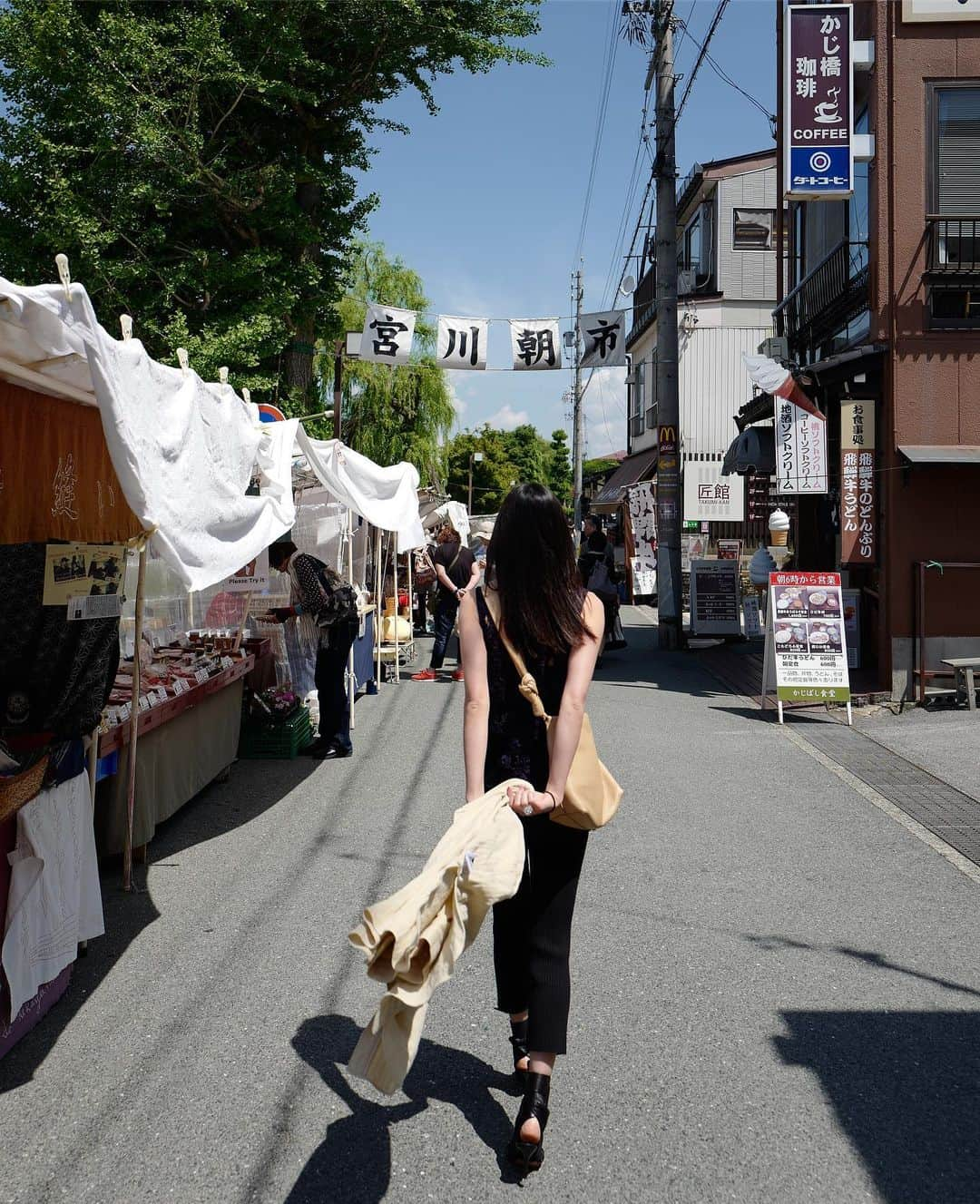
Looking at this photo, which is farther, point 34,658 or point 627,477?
point 627,477

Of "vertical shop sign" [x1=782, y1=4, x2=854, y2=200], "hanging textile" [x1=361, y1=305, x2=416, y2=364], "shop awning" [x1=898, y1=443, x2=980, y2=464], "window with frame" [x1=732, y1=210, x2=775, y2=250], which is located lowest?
"shop awning" [x1=898, y1=443, x2=980, y2=464]

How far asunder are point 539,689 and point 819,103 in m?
10.1

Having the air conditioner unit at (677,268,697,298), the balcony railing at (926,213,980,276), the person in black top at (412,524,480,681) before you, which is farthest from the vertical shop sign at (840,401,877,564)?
the air conditioner unit at (677,268,697,298)

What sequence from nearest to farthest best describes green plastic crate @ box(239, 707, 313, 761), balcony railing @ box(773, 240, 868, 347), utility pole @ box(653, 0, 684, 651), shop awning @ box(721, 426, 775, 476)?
green plastic crate @ box(239, 707, 313, 761) < balcony railing @ box(773, 240, 868, 347) < shop awning @ box(721, 426, 775, 476) < utility pole @ box(653, 0, 684, 651)

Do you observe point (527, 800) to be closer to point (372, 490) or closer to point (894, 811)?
point (894, 811)

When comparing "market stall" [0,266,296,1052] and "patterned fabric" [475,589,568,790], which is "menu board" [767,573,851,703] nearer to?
"market stall" [0,266,296,1052]

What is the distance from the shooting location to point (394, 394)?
32906 mm

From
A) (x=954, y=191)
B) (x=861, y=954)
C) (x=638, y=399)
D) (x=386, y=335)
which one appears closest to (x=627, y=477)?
(x=638, y=399)

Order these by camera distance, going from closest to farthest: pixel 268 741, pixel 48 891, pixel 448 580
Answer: pixel 48 891 → pixel 268 741 → pixel 448 580

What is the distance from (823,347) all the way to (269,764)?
952cm

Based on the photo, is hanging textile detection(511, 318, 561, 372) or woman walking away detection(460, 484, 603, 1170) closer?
woman walking away detection(460, 484, 603, 1170)

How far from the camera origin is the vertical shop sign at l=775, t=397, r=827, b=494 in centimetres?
1159

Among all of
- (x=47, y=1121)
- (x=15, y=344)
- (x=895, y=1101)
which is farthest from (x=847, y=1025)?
(x=15, y=344)

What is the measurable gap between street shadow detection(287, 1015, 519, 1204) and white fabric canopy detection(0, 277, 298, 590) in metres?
2.05
